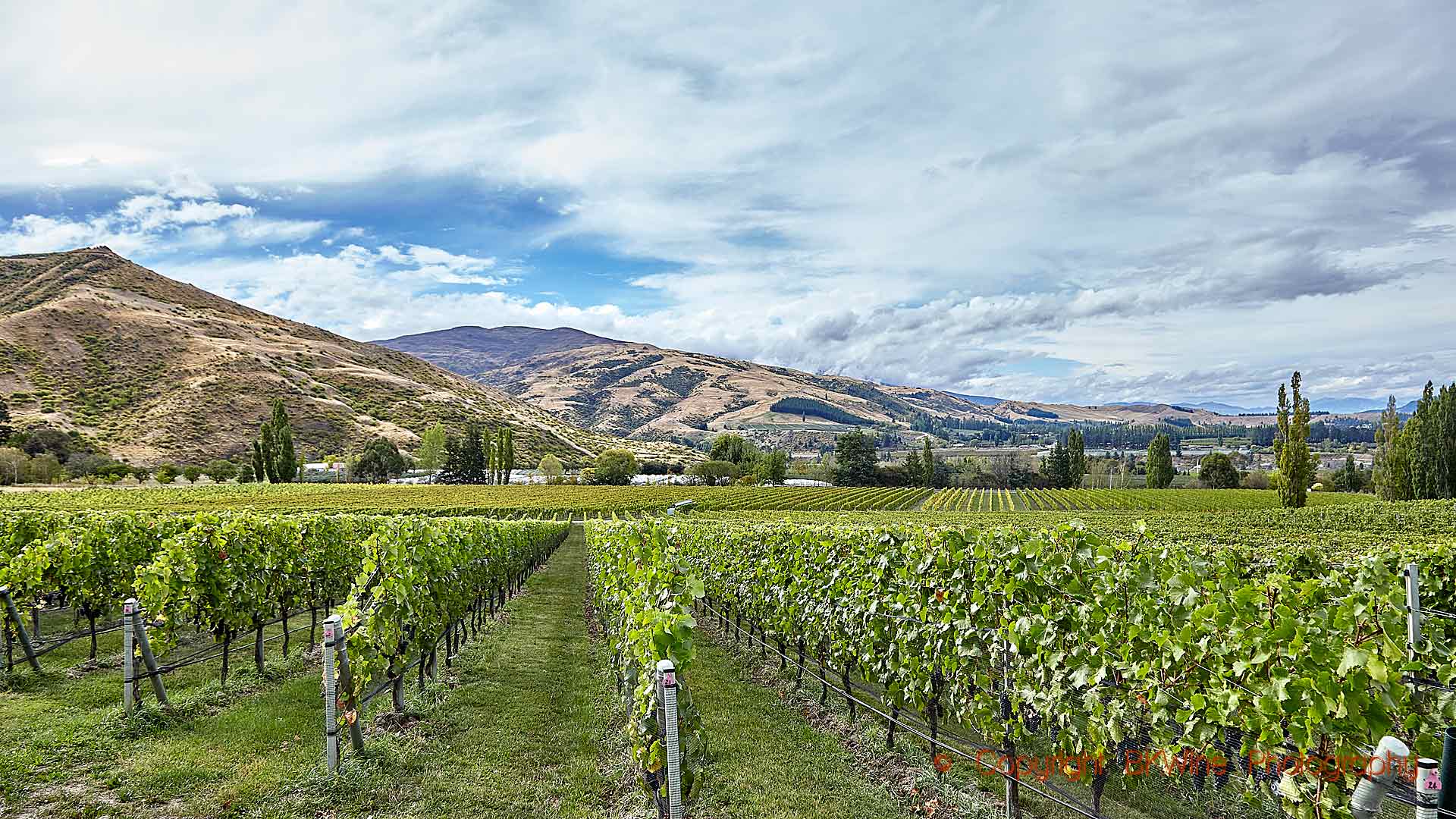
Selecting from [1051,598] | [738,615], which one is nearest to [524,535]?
[738,615]

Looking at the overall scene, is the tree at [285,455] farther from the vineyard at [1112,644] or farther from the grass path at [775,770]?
the vineyard at [1112,644]

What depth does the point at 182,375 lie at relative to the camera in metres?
95.2

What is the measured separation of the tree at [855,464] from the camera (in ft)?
350

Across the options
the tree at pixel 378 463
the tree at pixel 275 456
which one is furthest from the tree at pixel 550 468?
the tree at pixel 275 456

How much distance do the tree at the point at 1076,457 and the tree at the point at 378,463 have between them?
9359 centimetres

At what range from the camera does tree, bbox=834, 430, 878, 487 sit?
107 metres

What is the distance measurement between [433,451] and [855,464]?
62.9 m

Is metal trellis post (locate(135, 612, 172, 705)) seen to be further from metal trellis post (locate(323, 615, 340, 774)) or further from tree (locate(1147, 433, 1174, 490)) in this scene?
tree (locate(1147, 433, 1174, 490))

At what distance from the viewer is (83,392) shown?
3319 inches

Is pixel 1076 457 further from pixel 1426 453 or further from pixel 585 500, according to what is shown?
pixel 585 500

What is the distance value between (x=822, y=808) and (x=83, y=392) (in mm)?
111392

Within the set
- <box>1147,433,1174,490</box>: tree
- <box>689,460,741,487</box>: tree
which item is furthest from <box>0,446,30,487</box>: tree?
<box>1147,433,1174,490</box>: tree

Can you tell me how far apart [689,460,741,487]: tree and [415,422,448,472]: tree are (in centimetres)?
3859

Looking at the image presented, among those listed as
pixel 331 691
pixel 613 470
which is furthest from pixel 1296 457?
pixel 613 470
